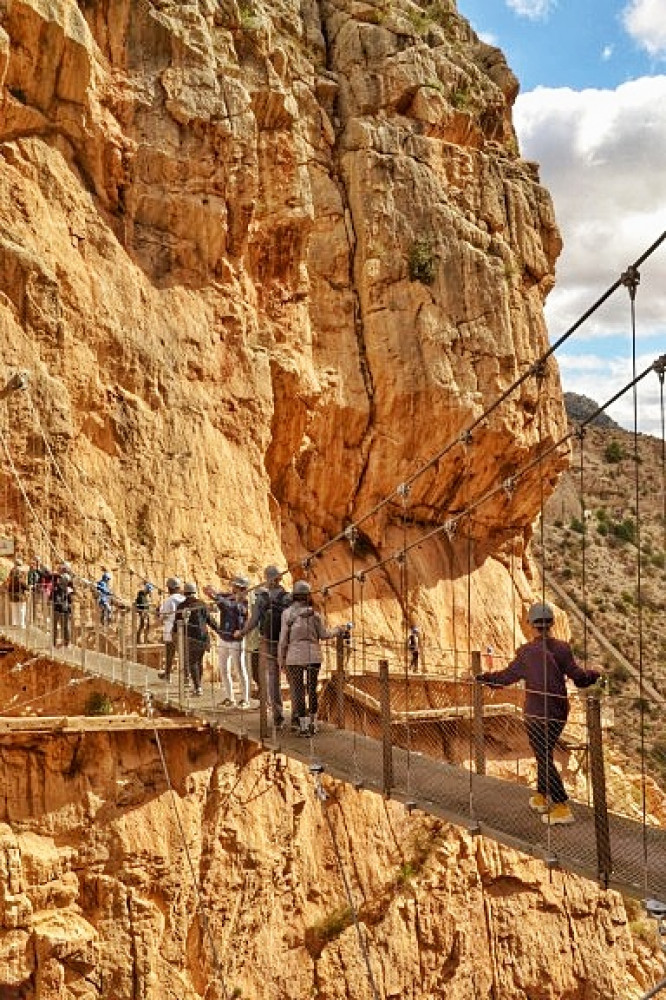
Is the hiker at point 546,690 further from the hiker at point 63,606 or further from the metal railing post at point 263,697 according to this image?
the hiker at point 63,606

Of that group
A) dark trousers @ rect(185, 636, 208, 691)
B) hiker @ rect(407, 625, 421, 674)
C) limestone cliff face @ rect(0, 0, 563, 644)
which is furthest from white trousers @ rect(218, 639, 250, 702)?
hiker @ rect(407, 625, 421, 674)

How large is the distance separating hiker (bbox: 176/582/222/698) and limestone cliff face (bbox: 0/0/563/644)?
2.87 meters

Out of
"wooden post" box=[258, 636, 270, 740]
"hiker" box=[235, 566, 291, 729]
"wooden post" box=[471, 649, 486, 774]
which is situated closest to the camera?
"wooden post" box=[471, 649, 486, 774]

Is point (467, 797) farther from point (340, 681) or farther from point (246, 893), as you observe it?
point (246, 893)

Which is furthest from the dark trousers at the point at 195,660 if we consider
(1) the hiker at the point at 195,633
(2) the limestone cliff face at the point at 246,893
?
(2) the limestone cliff face at the point at 246,893

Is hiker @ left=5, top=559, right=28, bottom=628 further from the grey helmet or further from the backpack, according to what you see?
the grey helmet

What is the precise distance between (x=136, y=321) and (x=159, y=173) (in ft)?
7.30

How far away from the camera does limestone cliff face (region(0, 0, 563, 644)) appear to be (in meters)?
11.5

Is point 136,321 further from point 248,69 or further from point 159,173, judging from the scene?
point 248,69

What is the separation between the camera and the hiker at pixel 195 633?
26.0ft

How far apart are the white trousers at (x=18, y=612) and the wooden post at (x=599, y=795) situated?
6.88m

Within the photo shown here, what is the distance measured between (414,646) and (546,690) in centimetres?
926

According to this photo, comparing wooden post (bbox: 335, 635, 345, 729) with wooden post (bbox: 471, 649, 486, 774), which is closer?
wooden post (bbox: 471, 649, 486, 774)

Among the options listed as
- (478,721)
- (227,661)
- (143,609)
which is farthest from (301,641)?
(143,609)
